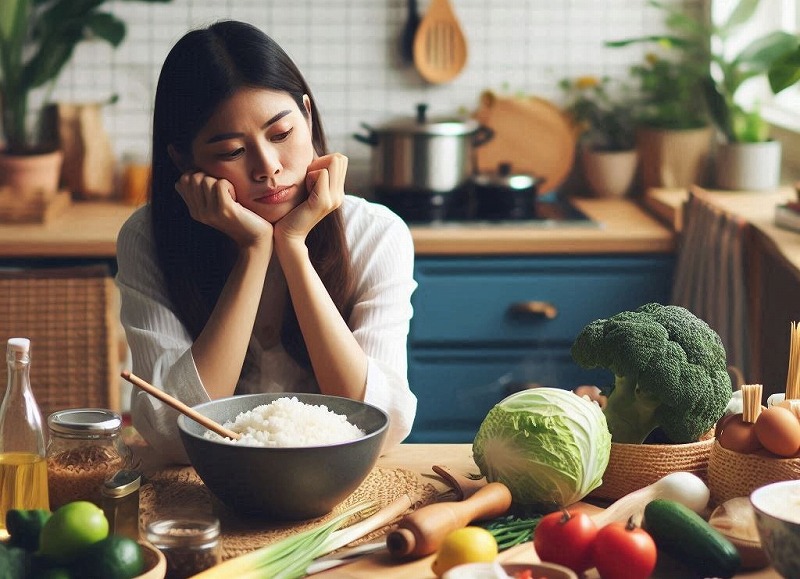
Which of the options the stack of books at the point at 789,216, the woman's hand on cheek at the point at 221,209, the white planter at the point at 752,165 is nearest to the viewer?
the woman's hand on cheek at the point at 221,209

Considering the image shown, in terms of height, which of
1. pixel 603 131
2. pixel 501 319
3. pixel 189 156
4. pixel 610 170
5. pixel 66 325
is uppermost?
pixel 189 156

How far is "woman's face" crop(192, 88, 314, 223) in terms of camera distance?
1728 millimetres

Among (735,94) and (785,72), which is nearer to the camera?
(785,72)

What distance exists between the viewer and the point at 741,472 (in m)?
1.32

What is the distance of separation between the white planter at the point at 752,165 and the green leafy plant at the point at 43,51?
1871mm

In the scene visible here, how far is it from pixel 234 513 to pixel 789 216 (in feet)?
5.88

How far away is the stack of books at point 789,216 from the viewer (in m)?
2.64

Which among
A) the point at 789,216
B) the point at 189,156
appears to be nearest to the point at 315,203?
the point at 189,156

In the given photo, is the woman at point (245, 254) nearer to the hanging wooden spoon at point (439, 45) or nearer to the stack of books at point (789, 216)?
the stack of books at point (789, 216)

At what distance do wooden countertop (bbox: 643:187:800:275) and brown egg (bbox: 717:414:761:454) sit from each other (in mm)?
1094

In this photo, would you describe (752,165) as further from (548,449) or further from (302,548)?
(302,548)

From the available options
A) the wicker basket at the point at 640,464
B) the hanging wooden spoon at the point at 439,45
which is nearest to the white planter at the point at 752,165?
the hanging wooden spoon at the point at 439,45

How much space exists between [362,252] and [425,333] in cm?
128

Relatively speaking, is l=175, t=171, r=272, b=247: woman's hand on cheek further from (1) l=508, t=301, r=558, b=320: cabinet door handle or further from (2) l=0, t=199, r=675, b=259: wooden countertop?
(1) l=508, t=301, r=558, b=320: cabinet door handle
